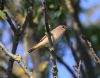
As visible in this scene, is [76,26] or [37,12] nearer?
[76,26]

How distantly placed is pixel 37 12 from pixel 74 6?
69cm

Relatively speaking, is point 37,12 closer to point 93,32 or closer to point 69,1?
point 69,1

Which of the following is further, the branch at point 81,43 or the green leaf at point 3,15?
the branch at point 81,43

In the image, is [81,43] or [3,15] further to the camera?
[81,43]

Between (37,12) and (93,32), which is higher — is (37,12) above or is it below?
below

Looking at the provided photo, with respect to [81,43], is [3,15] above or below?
below

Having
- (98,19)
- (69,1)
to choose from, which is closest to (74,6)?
(69,1)

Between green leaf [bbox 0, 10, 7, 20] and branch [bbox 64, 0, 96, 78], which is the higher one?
branch [bbox 64, 0, 96, 78]

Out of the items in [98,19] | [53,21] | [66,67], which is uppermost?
[98,19]

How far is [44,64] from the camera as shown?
22.7ft

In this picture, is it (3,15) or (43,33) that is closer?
(3,15)

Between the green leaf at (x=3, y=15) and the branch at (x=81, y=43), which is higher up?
the branch at (x=81, y=43)

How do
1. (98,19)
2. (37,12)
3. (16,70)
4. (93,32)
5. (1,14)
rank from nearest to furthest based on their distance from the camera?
(1,14) < (37,12) < (16,70) < (93,32) < (98,19)

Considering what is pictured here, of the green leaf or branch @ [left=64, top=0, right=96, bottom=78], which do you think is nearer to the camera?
the green leaf
